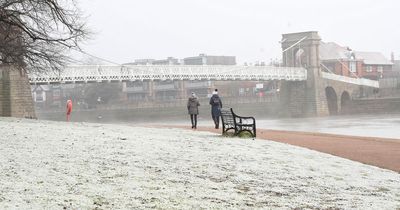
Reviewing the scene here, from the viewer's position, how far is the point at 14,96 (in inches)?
1374

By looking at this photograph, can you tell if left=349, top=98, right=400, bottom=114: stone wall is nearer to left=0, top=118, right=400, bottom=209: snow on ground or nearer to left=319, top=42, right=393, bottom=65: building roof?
left=319, top=42, right=393, bottom=65: building roof

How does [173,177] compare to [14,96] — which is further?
[14,96]

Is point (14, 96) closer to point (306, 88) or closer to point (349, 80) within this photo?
point (306, 88)

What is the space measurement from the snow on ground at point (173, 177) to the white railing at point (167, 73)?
33.2 metres

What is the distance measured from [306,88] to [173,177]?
58890mm

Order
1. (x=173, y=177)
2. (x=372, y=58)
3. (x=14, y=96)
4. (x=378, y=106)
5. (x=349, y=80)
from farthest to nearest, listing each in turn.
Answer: (x=372, y=58)
(x=349, y=80)
(x=378, y=106)
(x=14, y=96)
(x=173, y=177)

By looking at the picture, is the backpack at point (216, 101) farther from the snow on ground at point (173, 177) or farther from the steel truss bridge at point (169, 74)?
the steel truss bridge at point (169, 74)

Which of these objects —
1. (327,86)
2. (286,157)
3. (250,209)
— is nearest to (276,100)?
(327,86)

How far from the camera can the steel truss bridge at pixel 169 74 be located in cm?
4739

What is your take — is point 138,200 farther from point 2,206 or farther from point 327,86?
point 327,86

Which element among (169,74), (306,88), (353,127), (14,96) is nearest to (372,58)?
(306,88)

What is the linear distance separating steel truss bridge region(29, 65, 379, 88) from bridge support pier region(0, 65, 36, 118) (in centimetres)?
579

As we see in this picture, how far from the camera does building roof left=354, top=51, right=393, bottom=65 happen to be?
9307cm

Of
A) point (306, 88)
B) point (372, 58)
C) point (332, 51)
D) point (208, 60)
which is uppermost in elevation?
point (208, 60)
